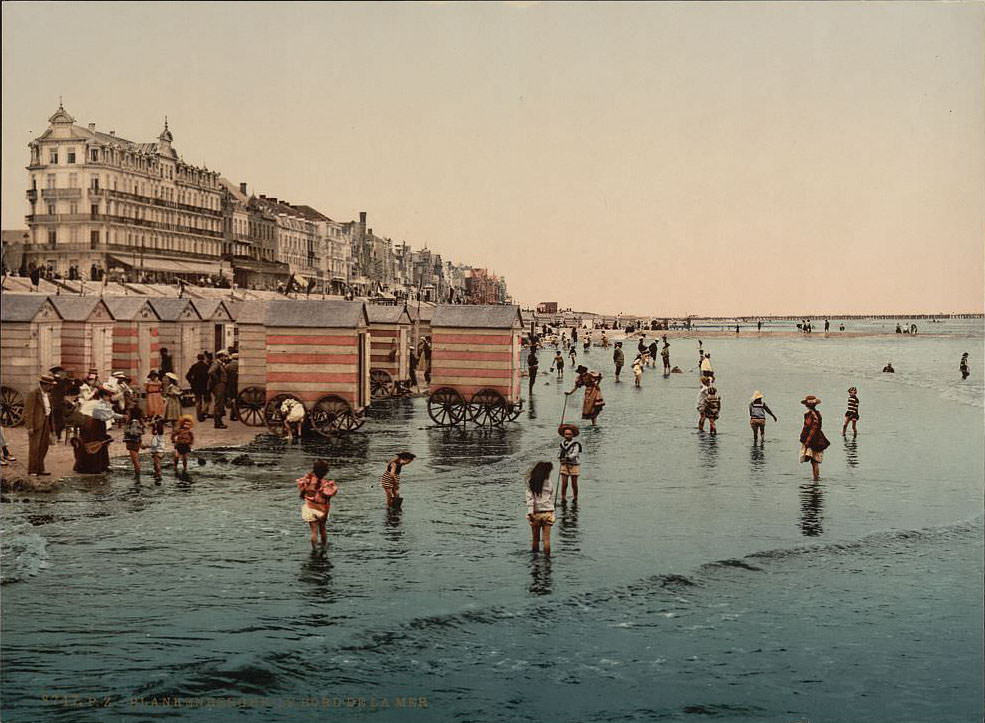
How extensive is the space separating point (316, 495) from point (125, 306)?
794 inches

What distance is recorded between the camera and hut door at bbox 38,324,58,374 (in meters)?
26.7

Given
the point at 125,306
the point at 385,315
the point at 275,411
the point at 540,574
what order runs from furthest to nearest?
the point at 385,315 → the point at 125,306 → the point at 275,411 → the point at 540,574

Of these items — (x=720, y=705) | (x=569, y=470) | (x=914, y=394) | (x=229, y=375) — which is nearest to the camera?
(x=720, y=705)

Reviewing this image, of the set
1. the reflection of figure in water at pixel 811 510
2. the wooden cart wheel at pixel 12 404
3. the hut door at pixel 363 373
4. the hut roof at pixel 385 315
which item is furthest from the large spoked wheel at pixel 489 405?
the wooden cart wheel at pixel 12 404

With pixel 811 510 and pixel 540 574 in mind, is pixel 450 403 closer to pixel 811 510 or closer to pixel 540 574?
pixel 811 510

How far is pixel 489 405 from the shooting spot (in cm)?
2970

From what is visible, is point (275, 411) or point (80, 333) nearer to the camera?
point (275, 411)

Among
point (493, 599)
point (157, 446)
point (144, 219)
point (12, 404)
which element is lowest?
point (493, 599)

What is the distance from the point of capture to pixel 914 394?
168 ft

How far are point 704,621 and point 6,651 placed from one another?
23.1ft

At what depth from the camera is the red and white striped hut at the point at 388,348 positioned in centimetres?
3781

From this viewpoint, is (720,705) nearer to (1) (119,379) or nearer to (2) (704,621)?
(2) (704,621)

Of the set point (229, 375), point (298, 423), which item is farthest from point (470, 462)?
point (229, 375)

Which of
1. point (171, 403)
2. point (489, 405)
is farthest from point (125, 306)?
point (489, 405)
